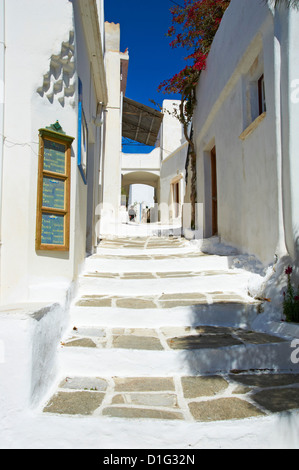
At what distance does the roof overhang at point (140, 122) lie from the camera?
15773mm

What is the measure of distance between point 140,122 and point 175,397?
1702 cm

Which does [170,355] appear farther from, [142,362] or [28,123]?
[28,123]

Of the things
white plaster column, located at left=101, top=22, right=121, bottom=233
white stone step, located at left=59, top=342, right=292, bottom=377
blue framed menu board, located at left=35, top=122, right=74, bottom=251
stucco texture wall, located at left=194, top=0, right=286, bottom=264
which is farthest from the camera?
white plaster column, located at left=101, top=22, right=121, bottom=233

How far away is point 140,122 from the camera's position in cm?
1781

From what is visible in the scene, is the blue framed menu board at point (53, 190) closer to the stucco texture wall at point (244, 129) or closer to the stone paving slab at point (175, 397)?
the stone paving slab at point (175, 397)

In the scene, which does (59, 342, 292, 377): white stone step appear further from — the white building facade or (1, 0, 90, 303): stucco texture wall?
the white building facade

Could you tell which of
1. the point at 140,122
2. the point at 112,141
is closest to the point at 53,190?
the point at 112,141

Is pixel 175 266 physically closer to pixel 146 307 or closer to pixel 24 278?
pixel 146 307

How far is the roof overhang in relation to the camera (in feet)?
51.8

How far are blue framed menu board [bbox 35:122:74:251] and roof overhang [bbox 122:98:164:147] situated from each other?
40.8ft

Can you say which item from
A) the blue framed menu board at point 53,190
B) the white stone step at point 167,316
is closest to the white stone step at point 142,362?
the white stone step at point 167,316

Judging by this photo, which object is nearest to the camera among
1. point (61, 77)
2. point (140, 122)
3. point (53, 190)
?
point (53, 190)

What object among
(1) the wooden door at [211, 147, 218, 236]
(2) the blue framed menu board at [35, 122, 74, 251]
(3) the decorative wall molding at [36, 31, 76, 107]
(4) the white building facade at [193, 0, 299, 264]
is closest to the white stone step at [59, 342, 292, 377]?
(2) the blue framed menu board at [35, 122, 74, 251]
